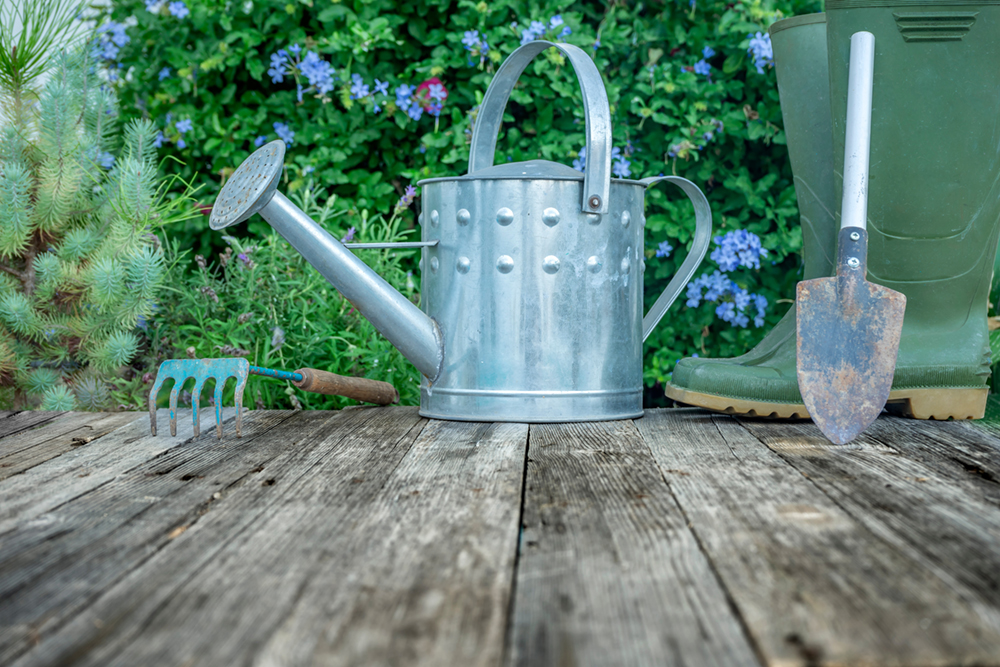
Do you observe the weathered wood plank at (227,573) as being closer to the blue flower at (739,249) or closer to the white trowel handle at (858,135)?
the white trowel handle at (858,135)

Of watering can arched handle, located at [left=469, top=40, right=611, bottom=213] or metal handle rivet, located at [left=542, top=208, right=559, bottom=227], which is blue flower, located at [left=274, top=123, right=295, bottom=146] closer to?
watering can arched handle, located at [left=469, top=40, right=611, bottom=213]

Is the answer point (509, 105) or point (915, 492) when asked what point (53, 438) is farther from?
point (509, 105)

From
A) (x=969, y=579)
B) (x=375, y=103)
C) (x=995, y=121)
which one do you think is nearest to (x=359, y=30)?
(x=375, y=103)

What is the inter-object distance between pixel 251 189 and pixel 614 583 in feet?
3.13

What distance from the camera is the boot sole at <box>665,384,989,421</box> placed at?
→ 1497mm

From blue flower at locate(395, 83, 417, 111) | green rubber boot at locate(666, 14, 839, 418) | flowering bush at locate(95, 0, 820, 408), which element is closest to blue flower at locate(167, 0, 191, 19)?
flowering bush at locate(95, 0, 820, 408)

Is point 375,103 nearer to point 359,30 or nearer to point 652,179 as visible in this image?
point 359,30

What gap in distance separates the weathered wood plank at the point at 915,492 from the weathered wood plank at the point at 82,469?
0.86 metres

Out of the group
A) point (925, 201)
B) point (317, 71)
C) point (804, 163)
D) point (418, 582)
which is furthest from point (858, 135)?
point (317, 71)

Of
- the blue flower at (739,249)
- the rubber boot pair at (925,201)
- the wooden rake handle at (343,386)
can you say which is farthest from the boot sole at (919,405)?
the blue flower at (739,249)

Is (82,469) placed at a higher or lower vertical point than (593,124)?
lower

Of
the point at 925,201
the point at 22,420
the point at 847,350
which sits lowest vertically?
the point at 22,420

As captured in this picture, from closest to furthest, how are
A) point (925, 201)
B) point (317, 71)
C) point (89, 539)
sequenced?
point (89, 539) < point (925, 201) < point (317, 71)

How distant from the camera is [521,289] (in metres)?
1.51
